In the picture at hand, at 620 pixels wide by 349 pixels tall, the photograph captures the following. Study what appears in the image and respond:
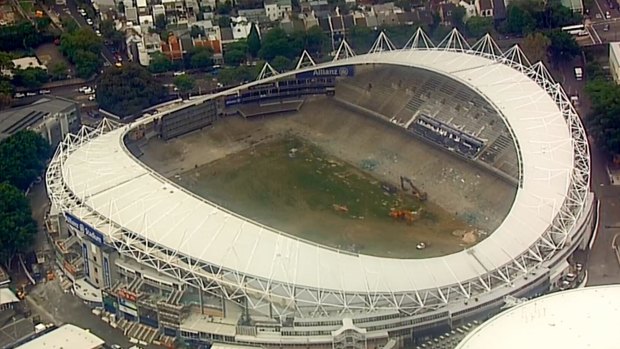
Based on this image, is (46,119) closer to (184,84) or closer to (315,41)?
(184,84)

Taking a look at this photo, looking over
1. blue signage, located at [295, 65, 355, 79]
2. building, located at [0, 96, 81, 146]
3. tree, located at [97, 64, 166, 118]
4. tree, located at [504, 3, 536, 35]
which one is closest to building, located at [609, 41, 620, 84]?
tree, located at [504, 3, 536, 35]

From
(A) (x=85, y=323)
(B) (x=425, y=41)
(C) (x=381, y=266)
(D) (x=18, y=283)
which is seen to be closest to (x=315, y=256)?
(C) (x=381, y=266)

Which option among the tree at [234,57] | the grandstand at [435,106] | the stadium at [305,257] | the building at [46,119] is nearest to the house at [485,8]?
the grandstand at [435,106]

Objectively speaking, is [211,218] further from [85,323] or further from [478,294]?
[478,294]

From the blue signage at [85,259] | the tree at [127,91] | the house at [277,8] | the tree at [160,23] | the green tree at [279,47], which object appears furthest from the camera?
the house at [277,8]

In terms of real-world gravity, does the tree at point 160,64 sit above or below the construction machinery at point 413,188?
above

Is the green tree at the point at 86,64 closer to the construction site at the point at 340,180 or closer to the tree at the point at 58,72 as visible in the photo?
the tree at the point at 58,72

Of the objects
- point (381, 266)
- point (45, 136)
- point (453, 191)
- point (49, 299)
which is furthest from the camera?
point (45, 136)
